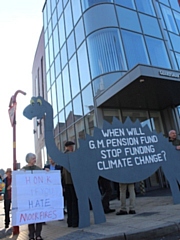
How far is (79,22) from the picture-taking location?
41.4ft

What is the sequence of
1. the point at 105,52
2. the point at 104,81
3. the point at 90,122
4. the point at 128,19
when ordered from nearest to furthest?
1. the point at 104,81
2. the point at 90,122
3. the point at 105,52
4. the point at 128,19

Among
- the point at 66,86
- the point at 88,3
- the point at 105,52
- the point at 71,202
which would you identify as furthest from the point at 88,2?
the point at 71,202

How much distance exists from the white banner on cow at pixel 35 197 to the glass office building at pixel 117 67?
16.5 ft

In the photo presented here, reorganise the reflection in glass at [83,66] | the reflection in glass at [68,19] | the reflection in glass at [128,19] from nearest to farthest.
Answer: the reflection in glass at [83,66], the reflection in glass at [128,19], the reflection in glass at [68,19]

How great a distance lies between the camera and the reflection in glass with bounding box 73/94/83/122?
38.7 feet

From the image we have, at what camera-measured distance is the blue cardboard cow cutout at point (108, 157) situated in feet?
16.0

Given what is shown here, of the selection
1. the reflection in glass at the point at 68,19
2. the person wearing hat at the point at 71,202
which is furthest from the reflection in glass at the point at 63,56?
the person wearing hat at the point at 71,202

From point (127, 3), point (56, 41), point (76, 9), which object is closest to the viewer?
point (127, 3)

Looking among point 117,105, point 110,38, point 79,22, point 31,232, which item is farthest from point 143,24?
point 31,232

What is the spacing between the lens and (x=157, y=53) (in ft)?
39.7

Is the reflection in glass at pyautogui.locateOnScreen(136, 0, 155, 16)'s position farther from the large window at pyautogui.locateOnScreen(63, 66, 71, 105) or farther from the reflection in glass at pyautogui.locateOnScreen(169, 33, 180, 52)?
the large window at pyautogui.locateOnScreen(63, 66, 71, 105)

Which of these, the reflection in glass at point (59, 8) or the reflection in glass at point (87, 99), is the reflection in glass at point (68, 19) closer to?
the reflection in glass at point (59, 8)

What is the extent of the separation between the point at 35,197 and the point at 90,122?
262 inches

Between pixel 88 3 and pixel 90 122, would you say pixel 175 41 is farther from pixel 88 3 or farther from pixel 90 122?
pixel 90 122
